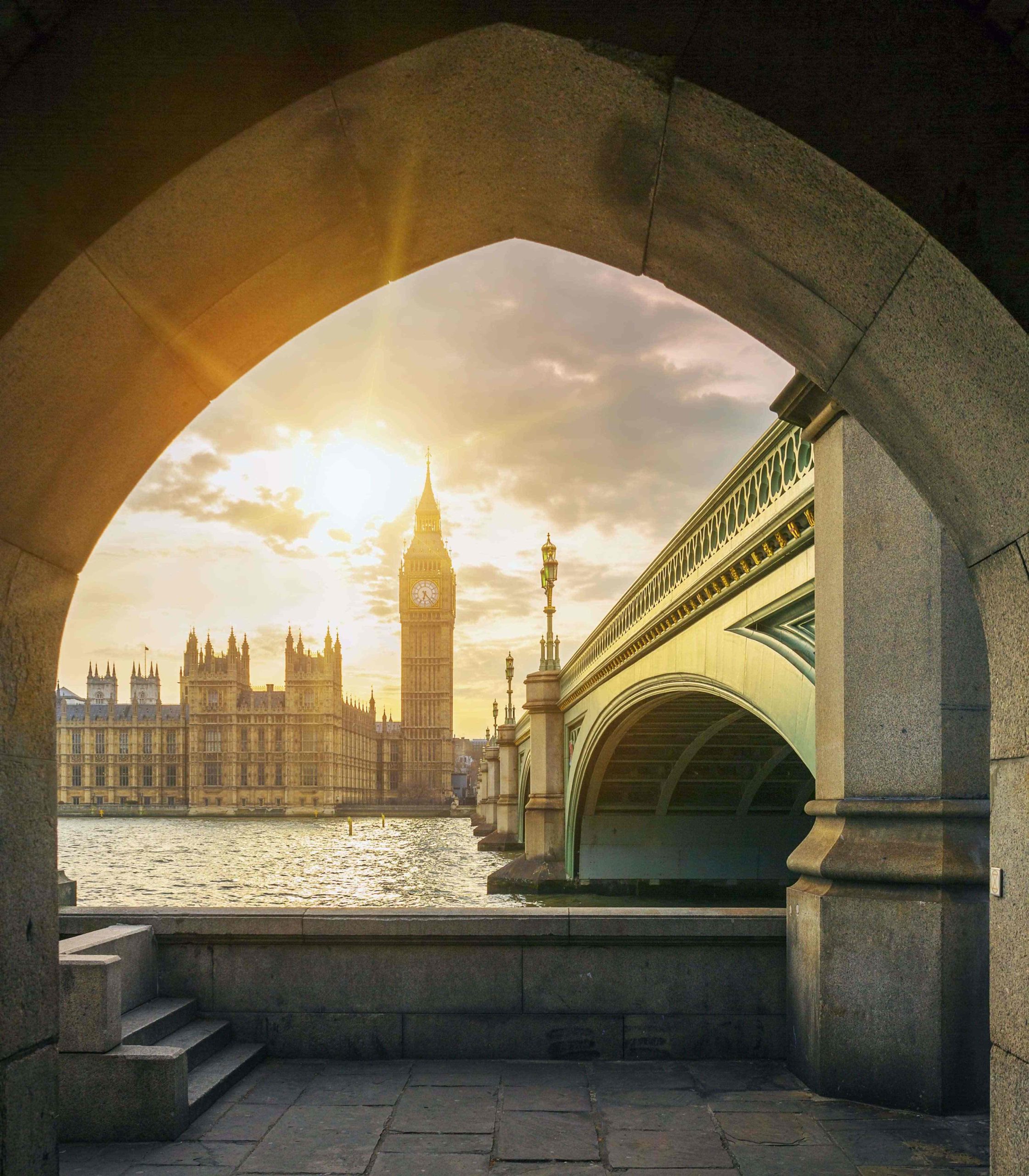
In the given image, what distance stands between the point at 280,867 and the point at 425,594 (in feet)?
290

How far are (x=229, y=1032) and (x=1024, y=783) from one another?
4.53 meters

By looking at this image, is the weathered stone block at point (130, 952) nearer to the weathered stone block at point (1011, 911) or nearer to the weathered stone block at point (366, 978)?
the weathered stone block at point (366, 978)

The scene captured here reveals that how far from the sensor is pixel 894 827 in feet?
17.1

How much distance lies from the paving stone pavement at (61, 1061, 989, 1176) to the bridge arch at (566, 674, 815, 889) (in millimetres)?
17486

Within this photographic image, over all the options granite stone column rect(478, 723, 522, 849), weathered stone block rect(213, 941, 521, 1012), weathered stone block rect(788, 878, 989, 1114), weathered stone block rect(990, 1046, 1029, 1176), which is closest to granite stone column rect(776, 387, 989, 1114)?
weathered stone block rect(788, 878, 989, 1114)

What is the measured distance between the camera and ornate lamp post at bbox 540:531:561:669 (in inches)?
1131

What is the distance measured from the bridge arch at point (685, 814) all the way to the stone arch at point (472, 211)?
20.1m

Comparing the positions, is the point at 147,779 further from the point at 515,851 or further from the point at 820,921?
the point at 820,921

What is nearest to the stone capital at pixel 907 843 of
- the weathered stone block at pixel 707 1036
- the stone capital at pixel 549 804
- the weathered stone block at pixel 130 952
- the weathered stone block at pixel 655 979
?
the weathered stone block at pixel 655 979

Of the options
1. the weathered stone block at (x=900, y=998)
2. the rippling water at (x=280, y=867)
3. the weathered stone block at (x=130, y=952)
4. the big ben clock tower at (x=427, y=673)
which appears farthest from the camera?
the big ben clock tower at (x=427, y=673)

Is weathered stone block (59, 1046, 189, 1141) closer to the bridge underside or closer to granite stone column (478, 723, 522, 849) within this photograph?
the bridge underside

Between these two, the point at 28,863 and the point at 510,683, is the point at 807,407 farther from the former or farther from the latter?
the point at 510,683

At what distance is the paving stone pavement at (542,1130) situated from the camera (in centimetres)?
410

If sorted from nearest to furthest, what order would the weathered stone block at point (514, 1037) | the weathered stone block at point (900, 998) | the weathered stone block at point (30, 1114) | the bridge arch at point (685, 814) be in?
the weathered stone block at point (30, 1114) → the weathered stone block at point (900, 998) → the weathered stone block at point (514, 1037) → the bridge arch at point (685, 814)
